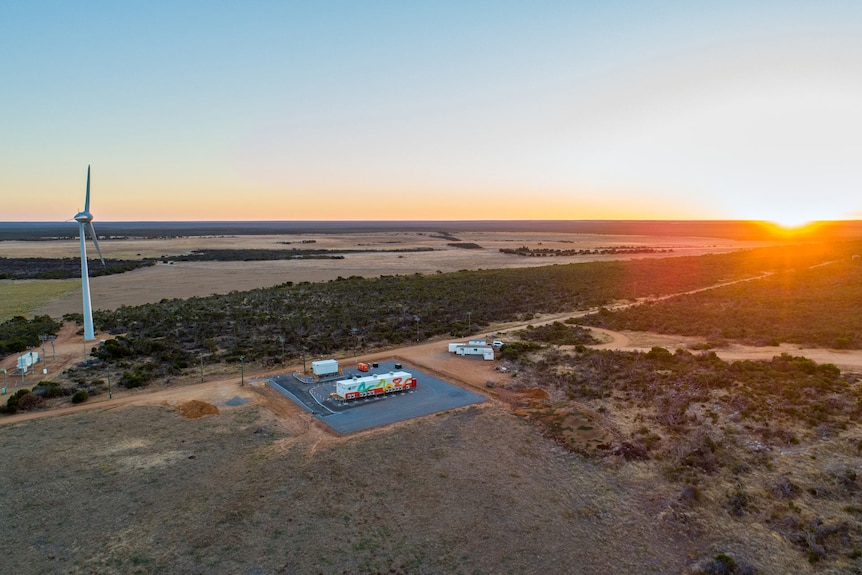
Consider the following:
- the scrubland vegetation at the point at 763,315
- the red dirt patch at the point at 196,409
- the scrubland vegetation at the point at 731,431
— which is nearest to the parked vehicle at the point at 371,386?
the red dirt patch at the point at 196,409

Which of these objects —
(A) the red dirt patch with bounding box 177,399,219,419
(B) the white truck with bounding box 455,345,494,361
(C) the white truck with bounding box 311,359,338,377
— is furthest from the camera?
(B) the white truck with bounding box 455,345,494,361

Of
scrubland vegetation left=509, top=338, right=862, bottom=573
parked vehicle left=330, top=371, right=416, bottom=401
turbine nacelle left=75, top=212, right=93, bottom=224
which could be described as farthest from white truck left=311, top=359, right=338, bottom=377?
turbine nacelle left=75, top=212, right=93, bottom=224

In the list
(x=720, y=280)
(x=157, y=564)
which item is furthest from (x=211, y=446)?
(x=720, y=280)

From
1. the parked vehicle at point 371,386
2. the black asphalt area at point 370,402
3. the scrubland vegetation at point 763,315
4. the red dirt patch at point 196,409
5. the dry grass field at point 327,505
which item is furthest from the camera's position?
the scrubland vegetation at point 763,315

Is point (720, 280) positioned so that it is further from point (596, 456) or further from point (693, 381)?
point (596, 456)

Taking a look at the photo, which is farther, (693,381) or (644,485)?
(693,381)

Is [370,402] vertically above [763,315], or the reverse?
[763,315]

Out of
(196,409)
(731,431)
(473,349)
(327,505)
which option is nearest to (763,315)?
(731,431)

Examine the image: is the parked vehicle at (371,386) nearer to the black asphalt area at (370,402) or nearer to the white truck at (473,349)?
the black asphalt area at (370,402)

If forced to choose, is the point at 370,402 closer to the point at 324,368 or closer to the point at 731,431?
the point at 324,368

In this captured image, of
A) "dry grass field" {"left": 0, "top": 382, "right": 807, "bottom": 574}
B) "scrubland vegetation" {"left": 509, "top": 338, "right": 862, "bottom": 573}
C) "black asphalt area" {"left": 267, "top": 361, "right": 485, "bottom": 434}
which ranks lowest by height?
"dry grass field" {"left": 0, "top": 382, "right": 807, "bottom": 574}

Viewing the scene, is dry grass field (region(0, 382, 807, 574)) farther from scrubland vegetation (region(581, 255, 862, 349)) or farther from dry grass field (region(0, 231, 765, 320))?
dry grass field (region(0, 231, 765, 320))
